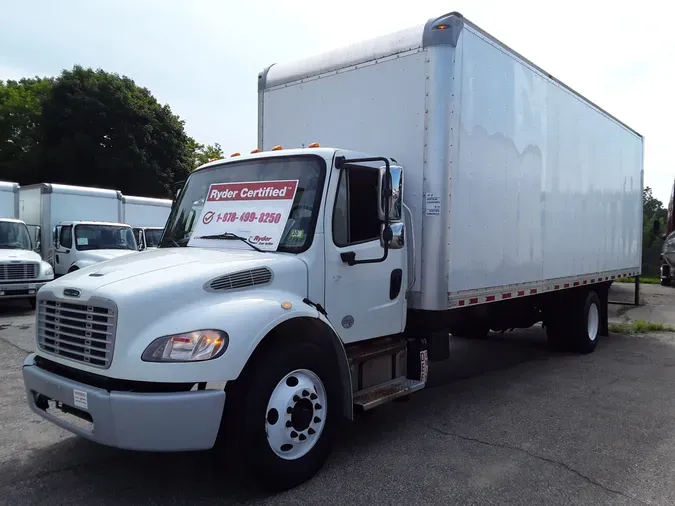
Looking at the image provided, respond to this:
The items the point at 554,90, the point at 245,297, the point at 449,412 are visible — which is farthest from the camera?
the point at 554,90

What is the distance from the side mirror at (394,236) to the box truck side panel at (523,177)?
74 centimetres

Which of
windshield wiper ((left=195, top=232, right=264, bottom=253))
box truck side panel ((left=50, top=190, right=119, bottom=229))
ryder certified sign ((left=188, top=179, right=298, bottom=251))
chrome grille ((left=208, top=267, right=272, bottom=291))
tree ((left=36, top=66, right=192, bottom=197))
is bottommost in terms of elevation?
chrome grille ((left=208, top=267, right=272, bottom=291))

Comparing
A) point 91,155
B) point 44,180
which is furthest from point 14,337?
point 44,180

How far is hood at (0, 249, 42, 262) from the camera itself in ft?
41.1

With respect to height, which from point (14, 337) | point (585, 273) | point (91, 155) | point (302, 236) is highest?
point (91, 155)

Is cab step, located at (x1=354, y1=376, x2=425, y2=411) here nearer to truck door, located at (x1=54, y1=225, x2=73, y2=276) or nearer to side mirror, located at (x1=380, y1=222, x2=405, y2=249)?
side mirror, located at (x1=380, y1=222, x2=405, y2=249)

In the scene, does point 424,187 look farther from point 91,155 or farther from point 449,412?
point 91,155

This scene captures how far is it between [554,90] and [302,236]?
4.71 m

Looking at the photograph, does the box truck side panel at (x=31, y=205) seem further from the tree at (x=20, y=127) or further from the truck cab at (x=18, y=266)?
the tree at (x=20, y=127)

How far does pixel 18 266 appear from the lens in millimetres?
12609

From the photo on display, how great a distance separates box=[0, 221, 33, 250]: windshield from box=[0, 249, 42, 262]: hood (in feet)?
1.08

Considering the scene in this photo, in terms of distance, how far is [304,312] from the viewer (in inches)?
155

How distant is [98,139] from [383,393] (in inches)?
1142

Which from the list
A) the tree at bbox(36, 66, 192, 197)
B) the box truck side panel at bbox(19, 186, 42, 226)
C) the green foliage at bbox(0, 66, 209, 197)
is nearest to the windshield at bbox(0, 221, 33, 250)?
the box truck side panel at bbox(19, 186, 42, 226)
